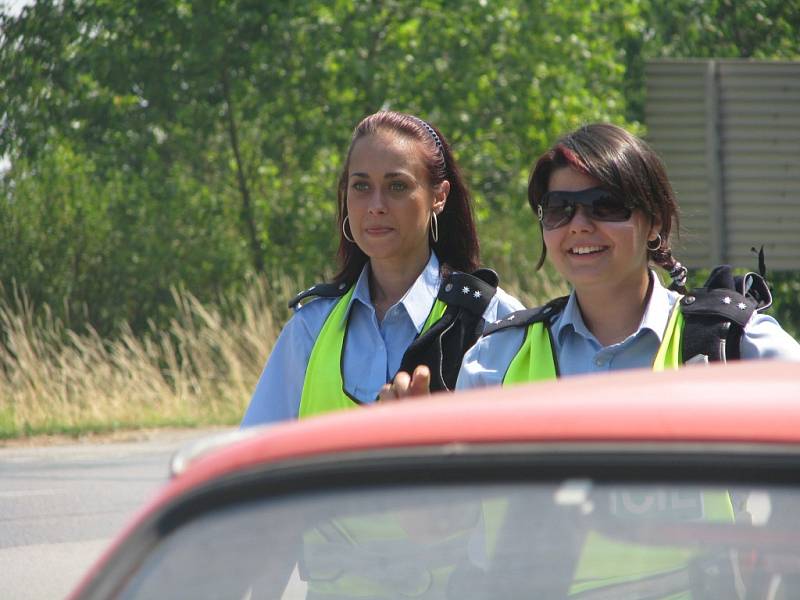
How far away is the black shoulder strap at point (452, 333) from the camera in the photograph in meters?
3.51

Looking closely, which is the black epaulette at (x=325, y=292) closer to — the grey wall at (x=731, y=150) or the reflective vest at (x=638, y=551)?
the reflective vest at (x=638, y=551)

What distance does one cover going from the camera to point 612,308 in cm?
317

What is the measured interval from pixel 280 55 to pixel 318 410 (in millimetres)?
16675

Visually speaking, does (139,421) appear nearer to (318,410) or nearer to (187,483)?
(318,410)

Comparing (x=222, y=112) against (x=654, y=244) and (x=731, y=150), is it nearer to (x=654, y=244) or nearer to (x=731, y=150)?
(x=731, y=150)

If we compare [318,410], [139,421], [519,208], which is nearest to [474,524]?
[318,410]

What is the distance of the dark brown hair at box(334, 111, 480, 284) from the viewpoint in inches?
151

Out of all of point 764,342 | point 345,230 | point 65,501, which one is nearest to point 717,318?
point 764,342

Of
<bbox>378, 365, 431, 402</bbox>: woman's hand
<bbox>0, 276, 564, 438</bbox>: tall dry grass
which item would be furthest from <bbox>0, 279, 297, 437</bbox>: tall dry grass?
<bbox>378, 365, 431, 402</bbox>: woman's hand

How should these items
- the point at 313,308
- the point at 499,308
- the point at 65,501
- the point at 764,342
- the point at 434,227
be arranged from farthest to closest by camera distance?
the point at 65,501 < the point at 434,227 < the point at 313,308 < the point at 499,308 < the point at 764,342

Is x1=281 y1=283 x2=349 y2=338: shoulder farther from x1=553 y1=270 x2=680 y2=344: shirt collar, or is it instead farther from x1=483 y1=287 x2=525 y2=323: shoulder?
x1=553 y1=270 x2=680 y2=344: shirt collar

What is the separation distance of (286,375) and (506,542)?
2102 millimetres

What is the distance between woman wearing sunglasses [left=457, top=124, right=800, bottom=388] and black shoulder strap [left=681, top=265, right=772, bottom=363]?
0.05 feet

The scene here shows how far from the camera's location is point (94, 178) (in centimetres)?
1962
